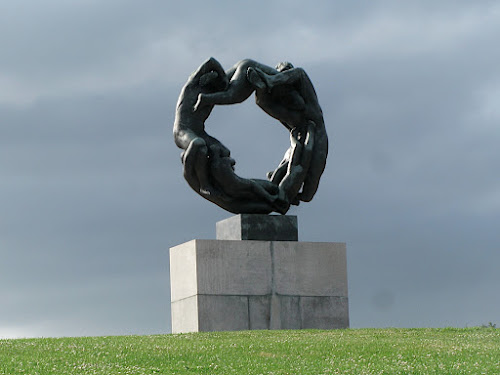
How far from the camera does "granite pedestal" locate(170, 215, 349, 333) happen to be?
19297 millimetres

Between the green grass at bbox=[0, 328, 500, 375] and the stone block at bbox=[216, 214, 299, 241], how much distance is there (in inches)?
113

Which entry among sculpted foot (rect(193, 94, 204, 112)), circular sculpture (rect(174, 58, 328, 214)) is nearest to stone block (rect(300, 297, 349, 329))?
circular sculpture (rect(174, 58, 328, 214))

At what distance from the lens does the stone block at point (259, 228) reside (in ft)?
65.5

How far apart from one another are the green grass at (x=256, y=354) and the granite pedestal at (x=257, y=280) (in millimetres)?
1641

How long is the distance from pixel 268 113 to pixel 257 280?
13.1 ft

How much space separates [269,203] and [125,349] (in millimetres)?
6336

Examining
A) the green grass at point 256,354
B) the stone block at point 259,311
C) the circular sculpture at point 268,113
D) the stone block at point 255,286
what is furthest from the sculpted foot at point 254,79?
the green grass at point 256,354

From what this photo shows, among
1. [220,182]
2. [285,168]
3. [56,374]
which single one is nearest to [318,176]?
[285,168]

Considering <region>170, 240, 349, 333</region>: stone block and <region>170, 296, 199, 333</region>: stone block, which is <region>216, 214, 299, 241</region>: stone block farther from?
<region>170, 296, 199, 333</region>: stone block

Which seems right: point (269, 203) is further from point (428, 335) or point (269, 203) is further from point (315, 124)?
point (428, 335)

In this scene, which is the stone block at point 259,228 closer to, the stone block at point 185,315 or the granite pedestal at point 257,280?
the granite pedestal at point 257,280

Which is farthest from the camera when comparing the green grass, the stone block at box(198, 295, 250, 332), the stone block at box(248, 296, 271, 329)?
the stone block at box(248, 296, 271, 329)

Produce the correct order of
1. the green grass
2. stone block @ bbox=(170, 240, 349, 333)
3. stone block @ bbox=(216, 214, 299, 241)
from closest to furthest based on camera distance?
the green grass < stone block @ bbox=(170, 240, 349, 333) < stone block @ bbox=(216, 214, 299, 241)

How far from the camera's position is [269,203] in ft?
67.6
